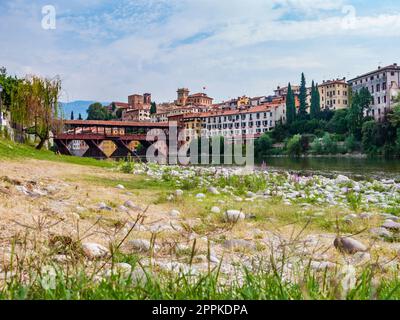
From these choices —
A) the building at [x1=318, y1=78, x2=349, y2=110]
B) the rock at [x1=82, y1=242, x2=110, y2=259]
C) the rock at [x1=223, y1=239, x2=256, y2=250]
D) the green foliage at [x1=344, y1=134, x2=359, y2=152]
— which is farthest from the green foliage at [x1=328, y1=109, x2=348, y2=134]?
the rock at [x1=82, y1=242, x2=110, y2=259]

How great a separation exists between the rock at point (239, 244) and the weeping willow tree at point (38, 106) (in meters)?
21.7

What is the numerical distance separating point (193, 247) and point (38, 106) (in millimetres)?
24091

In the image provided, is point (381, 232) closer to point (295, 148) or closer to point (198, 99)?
point (295, 148)

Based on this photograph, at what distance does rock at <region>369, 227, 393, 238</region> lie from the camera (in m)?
4.12

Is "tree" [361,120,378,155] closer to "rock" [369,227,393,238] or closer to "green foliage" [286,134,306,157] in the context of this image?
"green foliage" [286,134,306,157]

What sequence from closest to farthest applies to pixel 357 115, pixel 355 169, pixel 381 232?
pixel 381 232 < pixel 355 169 < pixel 357 115

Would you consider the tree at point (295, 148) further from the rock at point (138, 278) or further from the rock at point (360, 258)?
the rock at point (138, 278)

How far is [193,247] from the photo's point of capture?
1161 mm

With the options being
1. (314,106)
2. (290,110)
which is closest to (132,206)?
(290,110)

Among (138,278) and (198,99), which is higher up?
(198,99)

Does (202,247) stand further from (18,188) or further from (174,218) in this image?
(18,188)

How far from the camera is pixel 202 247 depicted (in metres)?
3.30

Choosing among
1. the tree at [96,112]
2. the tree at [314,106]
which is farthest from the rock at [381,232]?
the tree at [96,112]
